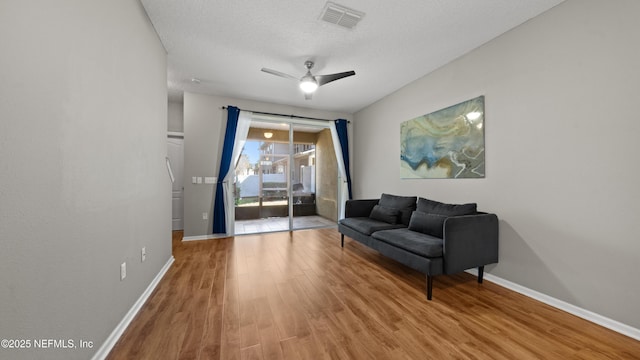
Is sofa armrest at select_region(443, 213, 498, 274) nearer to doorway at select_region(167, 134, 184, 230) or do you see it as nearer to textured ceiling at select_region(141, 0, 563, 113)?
textured ceiling at select_region(141, 0, 563, 113)

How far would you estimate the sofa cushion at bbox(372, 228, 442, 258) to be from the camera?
7.35ft

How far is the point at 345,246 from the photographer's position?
3906 millimetres

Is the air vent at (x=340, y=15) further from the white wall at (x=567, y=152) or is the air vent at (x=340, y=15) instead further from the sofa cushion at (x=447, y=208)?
the sofa cushion at (x=447, y=208)

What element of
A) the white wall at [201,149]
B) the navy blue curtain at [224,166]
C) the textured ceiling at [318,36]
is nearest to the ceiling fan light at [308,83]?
the textured ceiling at [318,36]

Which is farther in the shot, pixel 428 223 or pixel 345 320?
pixel 428 223

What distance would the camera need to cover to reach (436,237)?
8.63 ft

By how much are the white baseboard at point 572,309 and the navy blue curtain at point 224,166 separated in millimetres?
4277

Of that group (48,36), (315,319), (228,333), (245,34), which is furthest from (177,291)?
(245,34)

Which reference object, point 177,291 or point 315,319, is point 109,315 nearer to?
point 177,291

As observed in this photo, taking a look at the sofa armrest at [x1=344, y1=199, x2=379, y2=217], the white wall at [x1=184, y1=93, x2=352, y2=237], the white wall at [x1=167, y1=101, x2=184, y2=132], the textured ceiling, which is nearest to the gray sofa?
the sofa armrest at [x1=344, y1=199, x2=379, y2=217]

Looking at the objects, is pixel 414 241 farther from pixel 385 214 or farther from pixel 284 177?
pixel 284 177

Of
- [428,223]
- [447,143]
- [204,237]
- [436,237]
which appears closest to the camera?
[436,237]

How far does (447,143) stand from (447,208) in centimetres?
94

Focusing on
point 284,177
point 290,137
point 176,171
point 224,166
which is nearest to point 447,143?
point 290,137
